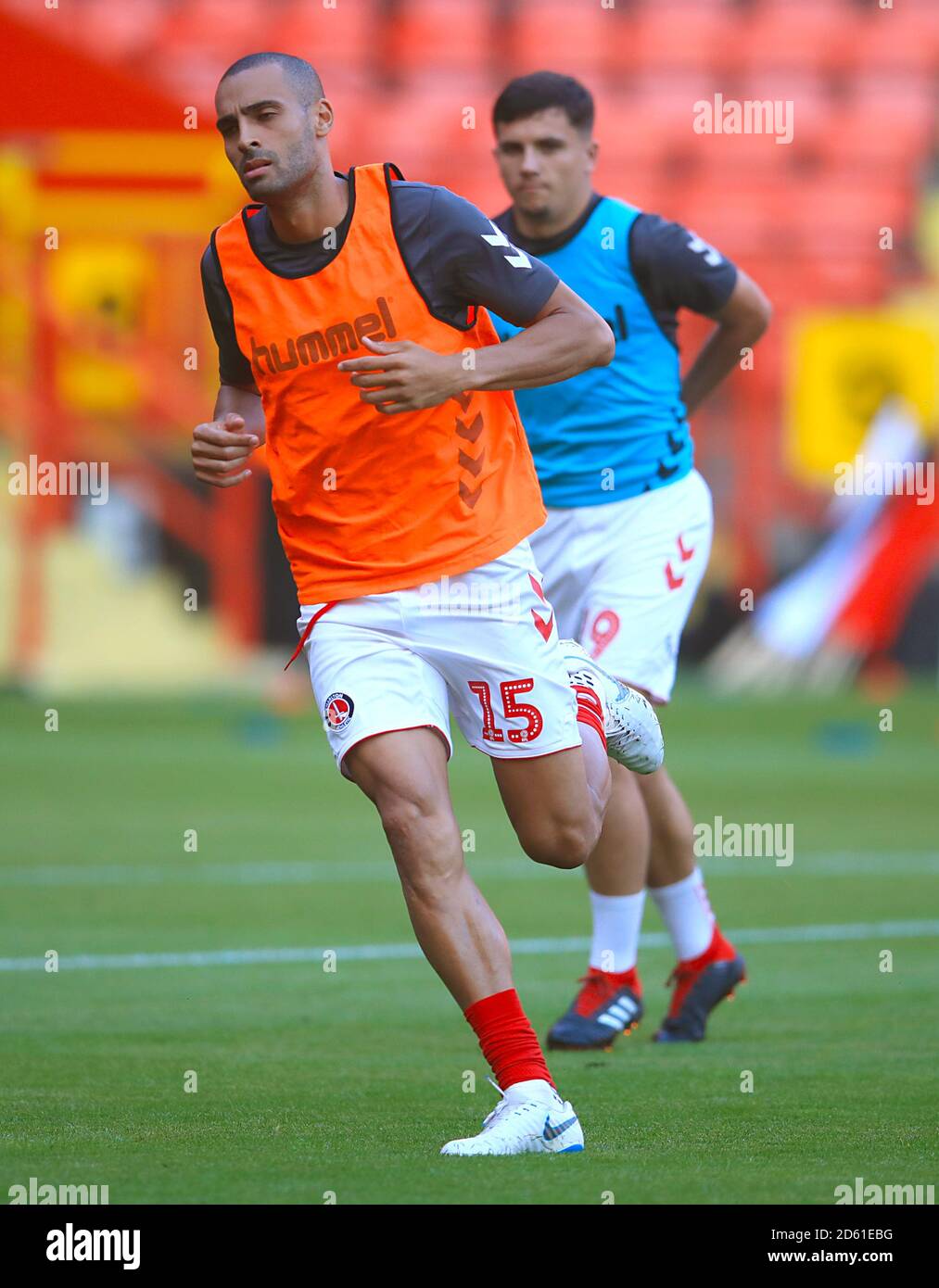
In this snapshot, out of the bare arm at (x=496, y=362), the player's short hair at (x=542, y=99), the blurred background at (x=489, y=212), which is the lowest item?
the bare arm at (x=496, y=362)

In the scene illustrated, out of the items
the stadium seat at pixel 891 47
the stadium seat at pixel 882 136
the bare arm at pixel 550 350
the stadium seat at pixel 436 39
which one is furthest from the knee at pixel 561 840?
the stadium seat at pixel 891 47

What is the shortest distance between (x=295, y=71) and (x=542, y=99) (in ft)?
5.58

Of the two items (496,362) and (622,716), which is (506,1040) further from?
(496,362)

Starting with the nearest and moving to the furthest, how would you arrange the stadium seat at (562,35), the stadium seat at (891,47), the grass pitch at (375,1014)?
the grass pitch at (375,1014)
the stadium seat at (562,35)
the stadium seat at (891,47)

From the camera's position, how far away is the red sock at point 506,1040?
462 centimetres

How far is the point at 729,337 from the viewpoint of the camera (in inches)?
263

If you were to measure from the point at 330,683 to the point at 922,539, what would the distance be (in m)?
22.4

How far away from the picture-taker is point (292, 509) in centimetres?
498

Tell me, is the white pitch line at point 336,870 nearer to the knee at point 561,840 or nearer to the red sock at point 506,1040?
the knee at point 561,840

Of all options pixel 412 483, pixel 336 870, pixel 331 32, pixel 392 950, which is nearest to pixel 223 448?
pixel 412 483

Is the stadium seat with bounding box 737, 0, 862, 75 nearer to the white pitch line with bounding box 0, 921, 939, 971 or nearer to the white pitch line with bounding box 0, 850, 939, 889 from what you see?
the white pitch line with bounding box 0, 850, 939, 889

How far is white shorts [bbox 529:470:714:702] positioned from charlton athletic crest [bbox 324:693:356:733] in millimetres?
1594

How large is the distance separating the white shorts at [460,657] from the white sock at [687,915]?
1.66 meters

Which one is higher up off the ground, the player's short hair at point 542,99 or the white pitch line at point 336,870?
the player's short hair at point 542,99
